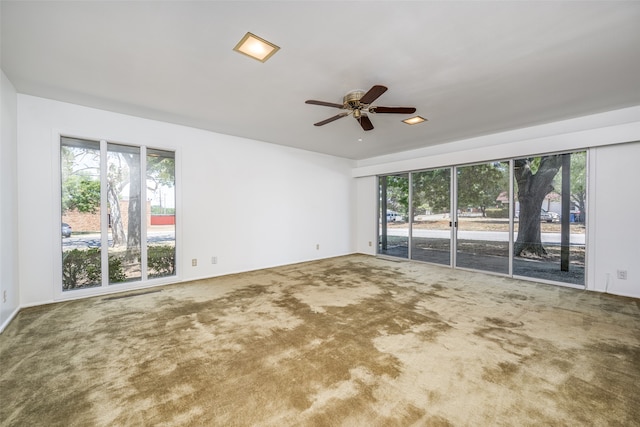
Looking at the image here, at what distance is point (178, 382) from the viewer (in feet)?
6.12

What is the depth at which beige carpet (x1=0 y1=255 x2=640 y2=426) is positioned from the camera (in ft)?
5.22

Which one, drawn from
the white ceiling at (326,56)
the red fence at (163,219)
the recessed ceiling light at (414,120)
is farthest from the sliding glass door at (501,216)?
the red fence at (163,219)

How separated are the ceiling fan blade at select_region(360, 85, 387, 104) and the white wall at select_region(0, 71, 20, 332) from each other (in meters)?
3.72

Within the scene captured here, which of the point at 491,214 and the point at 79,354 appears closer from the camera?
the point at 79,354

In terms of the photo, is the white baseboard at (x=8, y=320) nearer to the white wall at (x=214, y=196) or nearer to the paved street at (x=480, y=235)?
the white wall at (x=214, y=196)

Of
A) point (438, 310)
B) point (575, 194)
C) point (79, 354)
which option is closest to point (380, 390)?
point (438, 310)

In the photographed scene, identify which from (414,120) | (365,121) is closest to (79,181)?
(365,121)

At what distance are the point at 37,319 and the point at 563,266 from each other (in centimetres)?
728

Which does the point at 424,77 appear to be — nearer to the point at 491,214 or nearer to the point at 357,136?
the point at 357,136

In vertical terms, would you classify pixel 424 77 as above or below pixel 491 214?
above

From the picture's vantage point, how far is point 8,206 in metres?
2.89

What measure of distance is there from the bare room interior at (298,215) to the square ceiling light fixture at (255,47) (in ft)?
0.08

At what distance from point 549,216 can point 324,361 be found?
459 cm

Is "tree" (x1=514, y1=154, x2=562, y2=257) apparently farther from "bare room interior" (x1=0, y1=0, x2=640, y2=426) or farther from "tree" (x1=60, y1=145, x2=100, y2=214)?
"tree" (x1=60, y1=145, x2=100, y2=214)
